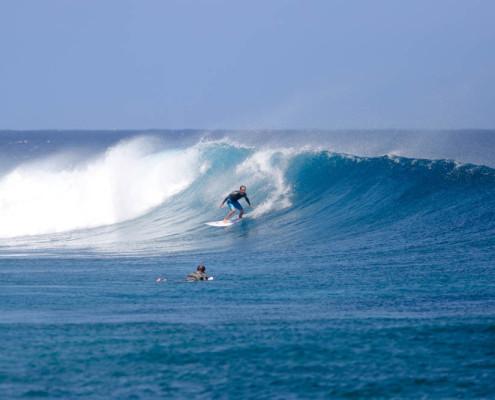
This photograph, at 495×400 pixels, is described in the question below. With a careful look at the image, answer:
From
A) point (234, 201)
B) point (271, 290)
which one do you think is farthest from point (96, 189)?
point (271, 290)

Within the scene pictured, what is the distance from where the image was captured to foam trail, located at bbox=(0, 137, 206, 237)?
76.2ft

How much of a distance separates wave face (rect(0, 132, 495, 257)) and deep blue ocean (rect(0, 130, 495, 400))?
93mm

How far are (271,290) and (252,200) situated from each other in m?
11.9

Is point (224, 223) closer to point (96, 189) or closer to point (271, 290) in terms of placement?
point (96, 189)

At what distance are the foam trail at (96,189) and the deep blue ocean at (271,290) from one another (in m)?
0.18

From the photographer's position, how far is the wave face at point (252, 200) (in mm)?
15758

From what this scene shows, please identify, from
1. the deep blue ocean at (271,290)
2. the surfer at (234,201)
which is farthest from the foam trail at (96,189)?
the surfer at (234,201)

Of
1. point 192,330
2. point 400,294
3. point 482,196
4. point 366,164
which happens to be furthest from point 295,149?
point 192,330

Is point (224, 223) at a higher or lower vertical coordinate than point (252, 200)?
lower

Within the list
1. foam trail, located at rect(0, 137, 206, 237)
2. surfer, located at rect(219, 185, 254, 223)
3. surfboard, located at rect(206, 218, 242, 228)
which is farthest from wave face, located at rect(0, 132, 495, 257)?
surfer, located at rect(219, 185, 254, 223)

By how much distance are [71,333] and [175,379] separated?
177 cm

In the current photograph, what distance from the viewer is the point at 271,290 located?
9.97 meters

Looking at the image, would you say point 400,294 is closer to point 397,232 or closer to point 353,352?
point 353,352

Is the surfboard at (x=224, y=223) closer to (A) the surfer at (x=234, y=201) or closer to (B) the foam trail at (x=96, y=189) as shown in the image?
(A) the surfer at (x=234, y=201)
